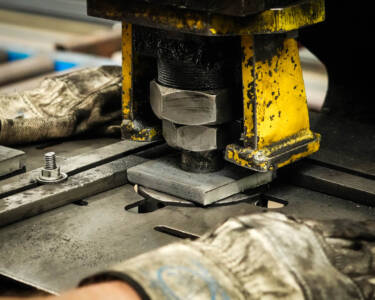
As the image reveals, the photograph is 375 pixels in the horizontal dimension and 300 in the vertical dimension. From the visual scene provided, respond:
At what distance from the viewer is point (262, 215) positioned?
46.9 inches

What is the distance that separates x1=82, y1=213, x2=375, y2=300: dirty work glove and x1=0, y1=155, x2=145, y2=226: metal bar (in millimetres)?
526

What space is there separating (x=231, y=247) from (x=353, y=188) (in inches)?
21.7

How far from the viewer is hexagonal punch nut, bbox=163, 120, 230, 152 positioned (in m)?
1.55

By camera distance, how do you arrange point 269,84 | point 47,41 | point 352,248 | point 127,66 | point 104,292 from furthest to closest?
point 47,41 < point 127,66 < point 269,84 < point 352,248 < point 104,292

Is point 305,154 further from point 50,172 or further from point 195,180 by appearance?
point 50,172

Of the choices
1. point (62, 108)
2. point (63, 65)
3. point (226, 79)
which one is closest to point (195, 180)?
point (226, 79)

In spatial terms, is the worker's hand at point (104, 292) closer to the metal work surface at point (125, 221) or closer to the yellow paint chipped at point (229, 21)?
the metal work surface at point (125, 221)

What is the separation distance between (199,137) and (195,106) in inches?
3.2

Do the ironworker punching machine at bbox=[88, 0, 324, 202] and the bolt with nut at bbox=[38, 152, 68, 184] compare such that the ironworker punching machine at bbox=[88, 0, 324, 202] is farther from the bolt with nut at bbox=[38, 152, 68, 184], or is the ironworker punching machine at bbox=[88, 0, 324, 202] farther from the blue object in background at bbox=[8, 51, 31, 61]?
the blue object in background at bbox=[8, 51, 31, 61]

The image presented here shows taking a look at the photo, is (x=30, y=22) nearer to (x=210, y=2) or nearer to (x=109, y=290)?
(x=210, y=2)

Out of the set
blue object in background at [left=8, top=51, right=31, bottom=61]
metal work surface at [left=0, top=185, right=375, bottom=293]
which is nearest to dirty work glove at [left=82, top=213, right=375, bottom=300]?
metal work surface at [left=0, top=185, right=375, bottom=293]

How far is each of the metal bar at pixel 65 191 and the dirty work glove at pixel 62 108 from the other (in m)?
0.27

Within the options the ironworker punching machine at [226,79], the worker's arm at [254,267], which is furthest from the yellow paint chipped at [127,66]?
the worker's arm at [254,267]

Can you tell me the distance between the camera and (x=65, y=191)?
5.22ft
